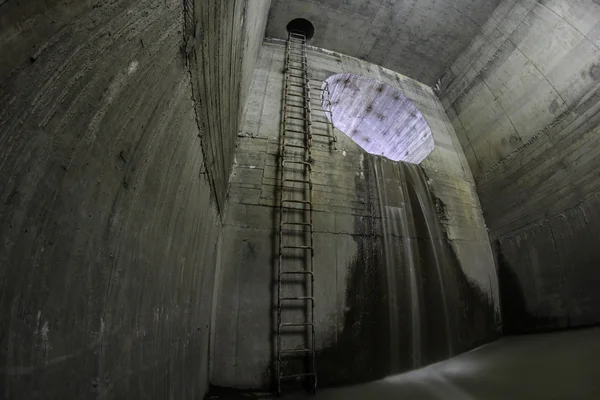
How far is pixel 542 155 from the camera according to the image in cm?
562

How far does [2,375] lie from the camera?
0.79 metres

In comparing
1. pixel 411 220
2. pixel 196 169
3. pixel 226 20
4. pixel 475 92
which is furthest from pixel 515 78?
pixel 196 169

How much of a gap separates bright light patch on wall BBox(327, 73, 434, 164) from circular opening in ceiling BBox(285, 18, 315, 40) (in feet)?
4.25

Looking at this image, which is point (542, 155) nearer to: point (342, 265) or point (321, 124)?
point (321, 124)

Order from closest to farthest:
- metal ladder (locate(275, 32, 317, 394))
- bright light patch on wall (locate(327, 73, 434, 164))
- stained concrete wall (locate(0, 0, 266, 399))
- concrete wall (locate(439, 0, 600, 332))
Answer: stained concrete wall (locate(0, 0, 266, 399)) → metal ladder (locate(275, 32, 317, 394)) → concrete wall (locate(439, 0, 600, 332)) → bright light patch on wall (locate(327, 73, 434, 164))

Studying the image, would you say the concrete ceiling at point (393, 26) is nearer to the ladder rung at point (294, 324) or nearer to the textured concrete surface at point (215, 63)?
the textured concrete surface at point (215, 63)

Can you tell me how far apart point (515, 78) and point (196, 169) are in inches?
278

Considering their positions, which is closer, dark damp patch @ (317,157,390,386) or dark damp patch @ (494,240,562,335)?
dark damp patch @ (317,157,390,386)

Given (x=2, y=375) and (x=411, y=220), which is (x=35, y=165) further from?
(x=411, y=220)

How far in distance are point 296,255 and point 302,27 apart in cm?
575

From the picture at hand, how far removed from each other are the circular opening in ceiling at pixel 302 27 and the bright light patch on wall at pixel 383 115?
1.30 m

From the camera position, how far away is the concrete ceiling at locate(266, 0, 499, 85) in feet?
22.2

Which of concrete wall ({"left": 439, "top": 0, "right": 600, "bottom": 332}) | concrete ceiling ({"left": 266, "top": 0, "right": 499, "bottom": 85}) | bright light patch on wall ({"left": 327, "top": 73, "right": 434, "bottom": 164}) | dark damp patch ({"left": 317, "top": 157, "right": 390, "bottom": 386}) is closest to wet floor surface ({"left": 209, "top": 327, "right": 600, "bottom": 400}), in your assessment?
dark damp patch ({"left": 317, "top": 157, "right": 390, "bottom": 386})

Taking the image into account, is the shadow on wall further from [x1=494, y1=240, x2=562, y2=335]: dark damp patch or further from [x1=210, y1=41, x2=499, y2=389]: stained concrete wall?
[x1=494, y1=240, x2=562, y2=335]: dark damp patch
